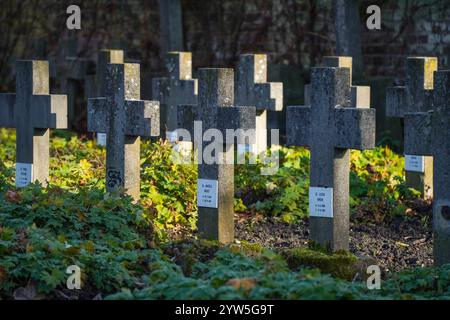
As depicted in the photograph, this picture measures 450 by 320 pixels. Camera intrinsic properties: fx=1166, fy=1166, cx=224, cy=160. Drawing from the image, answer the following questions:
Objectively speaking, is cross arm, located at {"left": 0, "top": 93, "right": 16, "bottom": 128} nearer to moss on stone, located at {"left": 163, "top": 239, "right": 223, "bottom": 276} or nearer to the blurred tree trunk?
moss on stone, located at {"left": 163, "top": 239, "right": 223, "bottom": 276}

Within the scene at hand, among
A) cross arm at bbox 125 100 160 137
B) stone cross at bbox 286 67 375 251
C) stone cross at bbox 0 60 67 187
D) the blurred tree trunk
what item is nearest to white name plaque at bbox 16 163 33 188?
stone cross at bbox 0 60 67 187

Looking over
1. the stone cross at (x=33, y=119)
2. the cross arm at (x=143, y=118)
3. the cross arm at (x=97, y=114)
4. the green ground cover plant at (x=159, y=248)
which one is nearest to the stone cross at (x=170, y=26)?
the green ground cover plant at (x=159, y=248)

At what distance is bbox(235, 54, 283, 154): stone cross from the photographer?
1159cm

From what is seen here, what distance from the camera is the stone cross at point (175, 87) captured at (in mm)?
12242

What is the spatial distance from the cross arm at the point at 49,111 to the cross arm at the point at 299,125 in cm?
214

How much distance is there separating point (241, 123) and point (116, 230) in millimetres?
1462

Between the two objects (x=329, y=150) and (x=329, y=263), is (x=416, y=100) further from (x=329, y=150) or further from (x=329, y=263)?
(x=329, y=263)

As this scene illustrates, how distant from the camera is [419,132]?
7797 millimetres

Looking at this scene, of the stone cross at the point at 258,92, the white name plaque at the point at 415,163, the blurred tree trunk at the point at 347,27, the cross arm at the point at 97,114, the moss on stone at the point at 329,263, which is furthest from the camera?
the blurred tree trunk at the point at 347,27

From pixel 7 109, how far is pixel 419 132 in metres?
3.84

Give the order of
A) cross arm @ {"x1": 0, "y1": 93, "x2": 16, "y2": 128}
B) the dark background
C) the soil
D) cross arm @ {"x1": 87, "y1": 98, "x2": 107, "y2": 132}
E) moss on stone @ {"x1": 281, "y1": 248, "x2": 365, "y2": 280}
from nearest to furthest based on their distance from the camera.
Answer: moss on stone @ {"x1": 281, "y1": 248, "x2": 365, "y2": 280}
the soil
cross arm @ {"x1": 87, "y1": 98, "x2": 107, "y2": 132}
cross arm @ {"x1": 0, "y1": 93, "x2": 16, "y2": 128}
the dark background

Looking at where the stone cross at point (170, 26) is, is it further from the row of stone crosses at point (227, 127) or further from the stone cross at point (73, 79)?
the row of stone crosses at point (227, 127)

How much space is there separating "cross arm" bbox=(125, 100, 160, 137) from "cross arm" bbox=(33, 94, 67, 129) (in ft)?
2.92
